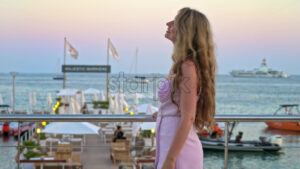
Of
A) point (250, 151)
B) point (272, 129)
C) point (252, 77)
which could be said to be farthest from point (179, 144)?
point (252, 77)

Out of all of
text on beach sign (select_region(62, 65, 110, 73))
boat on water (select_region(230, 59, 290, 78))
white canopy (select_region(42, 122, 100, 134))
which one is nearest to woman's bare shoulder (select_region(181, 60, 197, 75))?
white canopy (select_region(42, 122, 100, 134))

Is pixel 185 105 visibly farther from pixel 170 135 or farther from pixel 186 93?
pixel 170 135

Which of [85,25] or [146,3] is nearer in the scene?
[146,3]

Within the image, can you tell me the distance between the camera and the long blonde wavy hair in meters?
1.95

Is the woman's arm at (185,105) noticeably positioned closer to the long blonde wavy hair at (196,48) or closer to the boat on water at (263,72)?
the long blonde wavy hair at (196,48)

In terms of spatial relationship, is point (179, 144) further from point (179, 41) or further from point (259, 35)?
point (259, 35)

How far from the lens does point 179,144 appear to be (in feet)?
6.48

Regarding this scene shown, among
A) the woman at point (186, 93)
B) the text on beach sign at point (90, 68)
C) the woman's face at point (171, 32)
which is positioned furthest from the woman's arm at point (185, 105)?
the text on beach sign at point (90, 68)

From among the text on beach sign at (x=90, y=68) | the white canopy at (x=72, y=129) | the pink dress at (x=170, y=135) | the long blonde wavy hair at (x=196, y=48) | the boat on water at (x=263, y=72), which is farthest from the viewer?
the boat on water at (x=263, y=72)

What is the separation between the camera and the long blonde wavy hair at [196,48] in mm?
1948

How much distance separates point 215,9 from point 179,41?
42002 mm

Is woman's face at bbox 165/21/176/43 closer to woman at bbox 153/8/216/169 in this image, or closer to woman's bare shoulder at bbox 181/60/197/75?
woman at bbox 153/8/216/169

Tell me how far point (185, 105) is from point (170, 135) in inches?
8.1

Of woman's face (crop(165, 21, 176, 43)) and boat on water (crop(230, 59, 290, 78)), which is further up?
boat on water (crop(230, 59, 290, 78))
